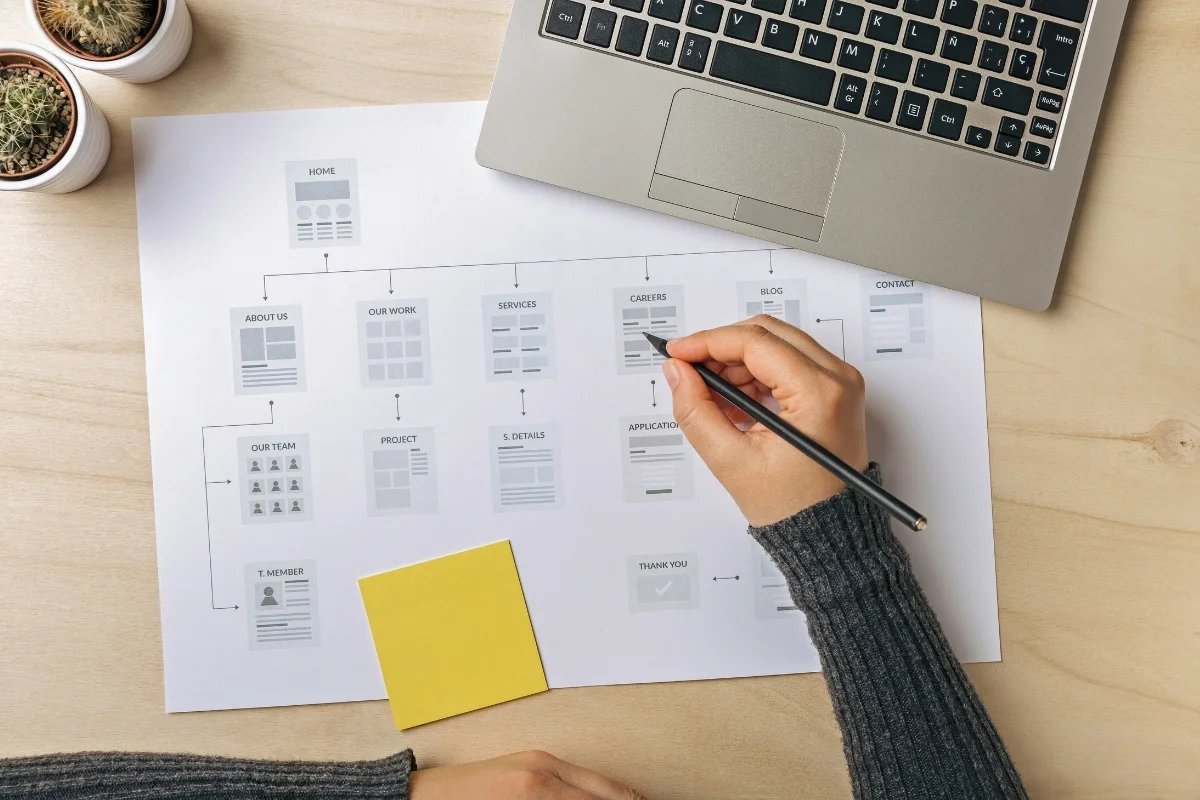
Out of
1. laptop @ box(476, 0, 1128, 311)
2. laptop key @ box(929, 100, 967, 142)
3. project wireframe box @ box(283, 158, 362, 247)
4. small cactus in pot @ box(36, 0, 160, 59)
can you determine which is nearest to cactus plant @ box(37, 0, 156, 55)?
small cactus in pot @ box(36, 0, 160, 59)

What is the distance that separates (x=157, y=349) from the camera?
26.8 inches

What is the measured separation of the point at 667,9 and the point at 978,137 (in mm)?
250

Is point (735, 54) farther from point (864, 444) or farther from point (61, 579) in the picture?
point (61, 579)

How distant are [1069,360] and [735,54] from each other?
36cm

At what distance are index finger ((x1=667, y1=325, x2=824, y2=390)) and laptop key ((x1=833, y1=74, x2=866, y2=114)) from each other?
0.58 feet

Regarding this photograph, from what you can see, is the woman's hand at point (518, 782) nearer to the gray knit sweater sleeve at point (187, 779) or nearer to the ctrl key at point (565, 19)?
the gray knit sweater sleeve at point (187, 779)

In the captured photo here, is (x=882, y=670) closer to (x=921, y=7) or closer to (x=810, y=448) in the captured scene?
(x=810, y=448)

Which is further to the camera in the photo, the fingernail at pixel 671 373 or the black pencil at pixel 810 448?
the fingernail at pixel 671 373

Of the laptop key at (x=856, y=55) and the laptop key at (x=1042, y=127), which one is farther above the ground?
the laptop key at (x=856, y=55)

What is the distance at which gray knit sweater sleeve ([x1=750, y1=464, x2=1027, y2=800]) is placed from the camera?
2.03 feet

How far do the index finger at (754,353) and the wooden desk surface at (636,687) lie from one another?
7.2 inches

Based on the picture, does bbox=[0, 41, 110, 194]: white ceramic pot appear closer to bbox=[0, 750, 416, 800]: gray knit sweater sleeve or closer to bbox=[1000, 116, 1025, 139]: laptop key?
bbox=[0, 750, 416, 800]: gray knit sweater sleeve

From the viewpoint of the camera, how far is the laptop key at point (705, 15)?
0.62 meters

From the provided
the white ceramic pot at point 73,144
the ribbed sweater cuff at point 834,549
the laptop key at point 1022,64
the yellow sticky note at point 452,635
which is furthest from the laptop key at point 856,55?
the white ceramic pot at point 73,144
